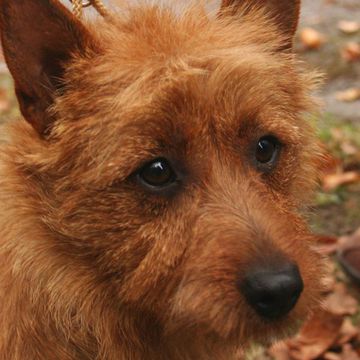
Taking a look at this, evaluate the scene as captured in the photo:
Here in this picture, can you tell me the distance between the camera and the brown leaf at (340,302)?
4116mm

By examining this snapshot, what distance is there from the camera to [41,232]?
2.69 meters

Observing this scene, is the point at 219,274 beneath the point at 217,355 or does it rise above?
above

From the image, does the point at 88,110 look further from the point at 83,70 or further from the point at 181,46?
the point at 181,46

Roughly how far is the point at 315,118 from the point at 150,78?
0.94 meters

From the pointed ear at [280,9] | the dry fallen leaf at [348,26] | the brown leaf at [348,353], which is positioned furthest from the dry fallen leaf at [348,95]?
the pointed ear at [280,9]

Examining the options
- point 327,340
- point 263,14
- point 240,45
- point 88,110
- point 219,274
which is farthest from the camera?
point 327,340

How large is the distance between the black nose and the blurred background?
0.95 meters

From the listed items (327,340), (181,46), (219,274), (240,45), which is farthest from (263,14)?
(327,340)

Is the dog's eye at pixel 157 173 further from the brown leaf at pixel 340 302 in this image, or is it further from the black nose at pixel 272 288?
the brown leaf at pixel 340 302

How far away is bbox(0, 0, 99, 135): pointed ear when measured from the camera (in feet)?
8.03

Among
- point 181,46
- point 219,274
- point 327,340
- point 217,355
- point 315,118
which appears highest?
point 181,46

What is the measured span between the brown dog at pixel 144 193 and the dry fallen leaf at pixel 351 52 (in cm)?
399

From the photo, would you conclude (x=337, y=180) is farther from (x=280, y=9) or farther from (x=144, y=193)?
(x=144, y=193)

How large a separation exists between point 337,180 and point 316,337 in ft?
4.44
